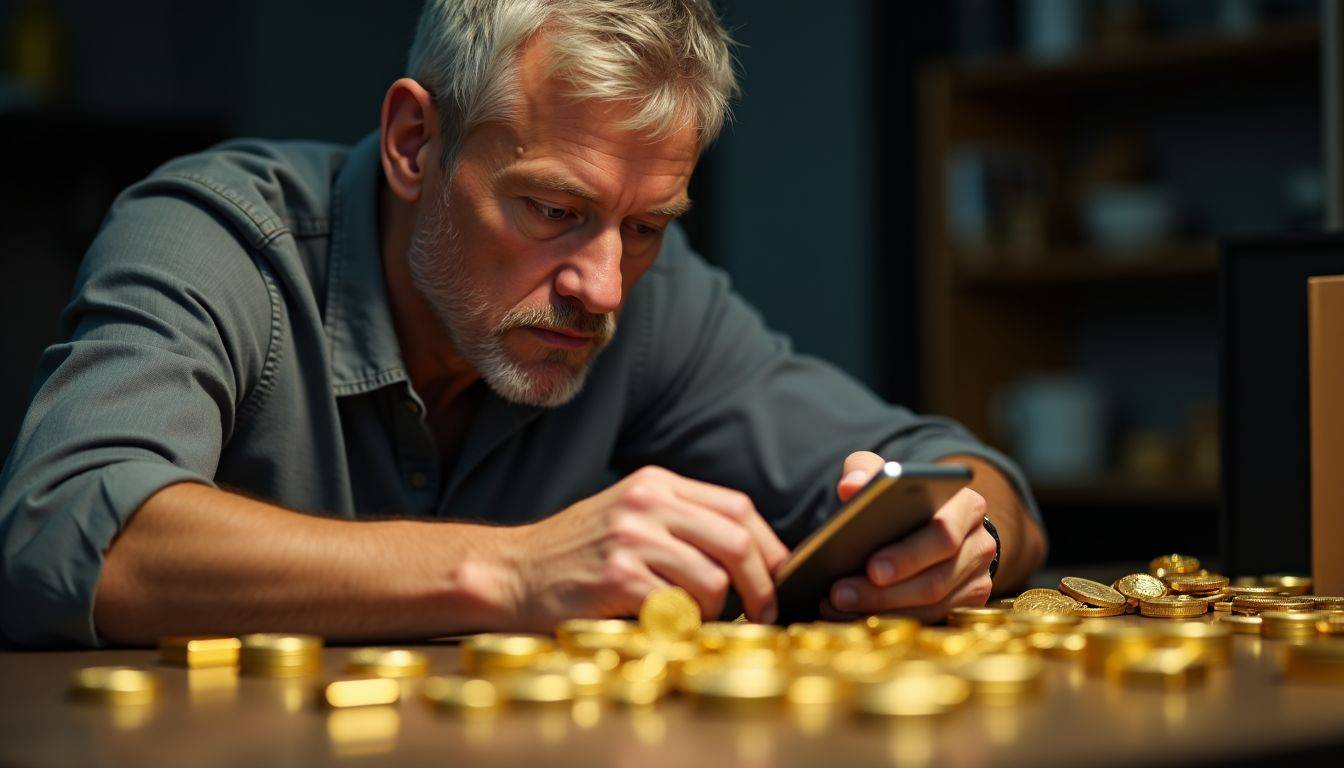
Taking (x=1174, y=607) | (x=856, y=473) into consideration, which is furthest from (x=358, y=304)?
(x=1174, y=607)

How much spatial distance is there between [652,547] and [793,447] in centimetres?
79

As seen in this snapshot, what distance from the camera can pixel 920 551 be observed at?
39.7 inches

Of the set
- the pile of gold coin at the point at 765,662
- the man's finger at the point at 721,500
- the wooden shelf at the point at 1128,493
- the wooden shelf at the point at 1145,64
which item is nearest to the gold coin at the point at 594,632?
the pile of gold coin at the point at 765,662

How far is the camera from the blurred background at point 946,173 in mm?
3277

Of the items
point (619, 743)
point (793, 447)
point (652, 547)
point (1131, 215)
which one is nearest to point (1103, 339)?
point (1131, 215)

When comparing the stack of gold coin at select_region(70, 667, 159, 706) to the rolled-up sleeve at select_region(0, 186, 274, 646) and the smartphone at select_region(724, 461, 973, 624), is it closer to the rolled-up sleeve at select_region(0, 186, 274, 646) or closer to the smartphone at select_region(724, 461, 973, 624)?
the rolled-up sleeve at select_region(0, 186, 274, 646)

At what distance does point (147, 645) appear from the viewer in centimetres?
97

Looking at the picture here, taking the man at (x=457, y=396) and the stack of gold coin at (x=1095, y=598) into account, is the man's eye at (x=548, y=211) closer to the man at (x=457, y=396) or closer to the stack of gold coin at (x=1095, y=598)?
the man at (x=457, y=396)

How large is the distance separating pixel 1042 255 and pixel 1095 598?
7.67 feet

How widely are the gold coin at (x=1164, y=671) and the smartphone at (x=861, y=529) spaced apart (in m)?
0.18

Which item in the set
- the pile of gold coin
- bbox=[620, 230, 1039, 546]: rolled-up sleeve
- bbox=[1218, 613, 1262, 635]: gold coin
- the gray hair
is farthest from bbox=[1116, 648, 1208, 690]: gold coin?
bbox=[620, 230, 1039, 546]: rolled-up sleeve

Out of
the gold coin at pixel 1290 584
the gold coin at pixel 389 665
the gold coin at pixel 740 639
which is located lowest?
the gold coin at pixel 1290 584

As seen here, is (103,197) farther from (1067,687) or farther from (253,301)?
(1067,687)

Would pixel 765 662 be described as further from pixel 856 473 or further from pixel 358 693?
pixel 856 473
